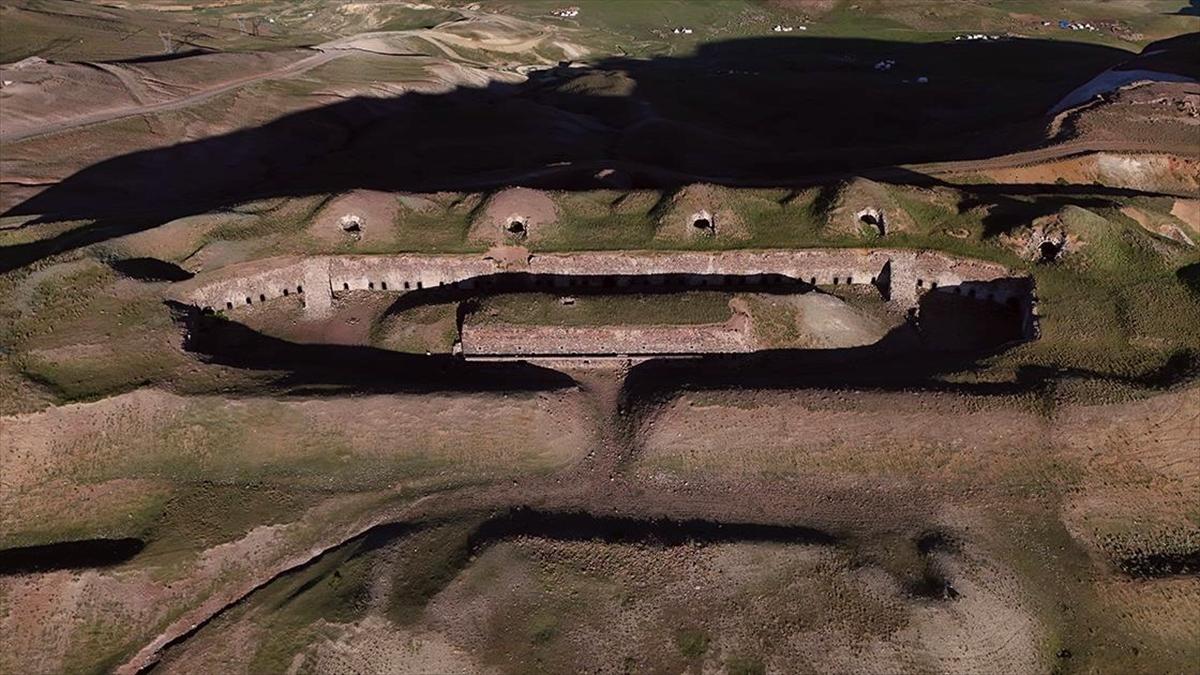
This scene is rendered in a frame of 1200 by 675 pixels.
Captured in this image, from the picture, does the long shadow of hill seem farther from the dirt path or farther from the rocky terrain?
the dirt path

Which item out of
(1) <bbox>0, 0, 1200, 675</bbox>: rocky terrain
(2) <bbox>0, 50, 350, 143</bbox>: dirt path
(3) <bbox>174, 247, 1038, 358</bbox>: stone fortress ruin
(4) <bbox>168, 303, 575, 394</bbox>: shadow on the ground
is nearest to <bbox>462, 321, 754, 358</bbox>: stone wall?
(1) <bbox>0, 0, 1200, 675</bbox>: rocky terrain

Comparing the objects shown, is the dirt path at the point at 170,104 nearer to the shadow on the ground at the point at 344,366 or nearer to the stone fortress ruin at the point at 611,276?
the stone fortress ruin at the point at 611,276

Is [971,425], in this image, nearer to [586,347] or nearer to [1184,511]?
[1184,511]

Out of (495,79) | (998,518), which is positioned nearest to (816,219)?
(998,518)

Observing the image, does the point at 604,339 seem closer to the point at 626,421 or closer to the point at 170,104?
the point at 626,421

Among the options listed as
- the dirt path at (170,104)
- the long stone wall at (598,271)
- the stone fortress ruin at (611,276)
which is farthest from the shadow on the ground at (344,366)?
the dirt path at (170,104)

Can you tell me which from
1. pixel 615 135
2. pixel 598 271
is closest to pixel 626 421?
pixel 598 271

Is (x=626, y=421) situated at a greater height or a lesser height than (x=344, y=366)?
lesser
